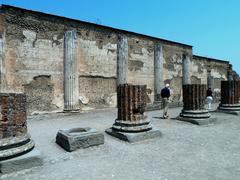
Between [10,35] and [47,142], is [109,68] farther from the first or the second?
[47,142]

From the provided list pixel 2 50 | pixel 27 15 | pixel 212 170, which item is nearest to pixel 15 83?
pixel 2 50

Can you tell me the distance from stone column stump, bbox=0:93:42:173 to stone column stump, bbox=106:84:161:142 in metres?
2.45

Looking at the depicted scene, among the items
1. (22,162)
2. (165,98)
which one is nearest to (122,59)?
(165,98)

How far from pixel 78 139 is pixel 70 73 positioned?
21.1 ft

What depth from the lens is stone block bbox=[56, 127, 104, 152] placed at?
5372mm

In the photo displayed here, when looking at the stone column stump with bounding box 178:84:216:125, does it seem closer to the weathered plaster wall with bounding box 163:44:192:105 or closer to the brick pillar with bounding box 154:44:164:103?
the brick pillar with bounding box 154:44:164:103

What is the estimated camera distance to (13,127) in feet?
15.2

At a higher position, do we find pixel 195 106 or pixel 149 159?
pixel 195 106

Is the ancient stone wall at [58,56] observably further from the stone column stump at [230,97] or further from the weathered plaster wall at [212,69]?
the stone column stump at [230,97]

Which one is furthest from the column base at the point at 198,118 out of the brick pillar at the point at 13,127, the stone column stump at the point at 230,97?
the brick pillar at the point at 13,127

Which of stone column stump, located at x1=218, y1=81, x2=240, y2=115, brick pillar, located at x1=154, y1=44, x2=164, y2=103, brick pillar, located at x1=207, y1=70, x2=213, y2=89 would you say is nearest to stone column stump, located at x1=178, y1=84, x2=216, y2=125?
stone column stump, located at x1=218, y1=81, x2=240, y2=115

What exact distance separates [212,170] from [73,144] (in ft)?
8.98

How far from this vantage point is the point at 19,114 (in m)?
4.79

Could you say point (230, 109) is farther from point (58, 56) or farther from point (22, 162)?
point (22, 162)
